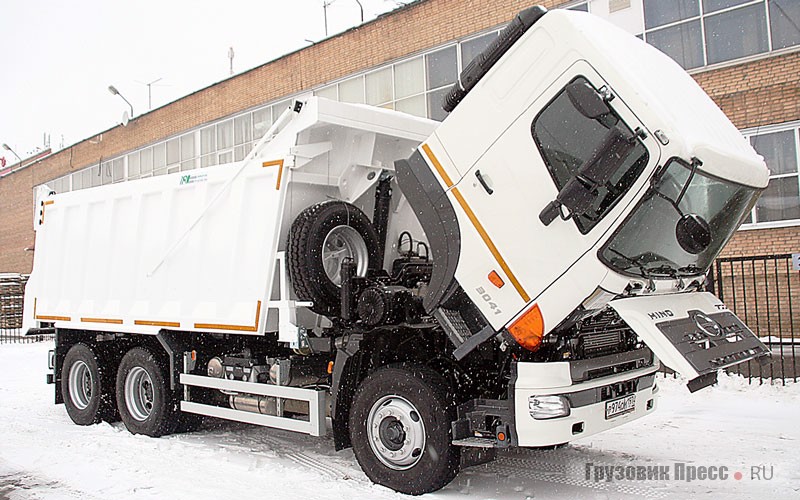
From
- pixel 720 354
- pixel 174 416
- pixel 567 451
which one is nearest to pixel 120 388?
pixel 174 416

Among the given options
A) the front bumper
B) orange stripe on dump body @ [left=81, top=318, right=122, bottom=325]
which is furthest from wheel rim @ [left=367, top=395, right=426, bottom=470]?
orange stripe on dump body @ [left=81, top=318, right=122, bottom=325]

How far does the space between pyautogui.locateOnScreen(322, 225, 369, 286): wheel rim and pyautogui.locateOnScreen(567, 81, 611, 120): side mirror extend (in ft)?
9.29

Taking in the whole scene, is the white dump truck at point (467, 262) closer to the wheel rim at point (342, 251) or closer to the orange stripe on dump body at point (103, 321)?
the wheel rim at point (342, 251)

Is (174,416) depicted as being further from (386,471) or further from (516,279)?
(516,279)

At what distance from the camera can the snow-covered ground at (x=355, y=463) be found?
5930 millimetres

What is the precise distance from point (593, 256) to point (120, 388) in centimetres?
630

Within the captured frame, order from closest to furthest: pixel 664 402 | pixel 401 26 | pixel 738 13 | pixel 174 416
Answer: pixel 174 416
pixel 664 402
pixel 738 13
pixel 401 26

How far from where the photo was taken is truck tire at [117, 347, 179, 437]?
831cm

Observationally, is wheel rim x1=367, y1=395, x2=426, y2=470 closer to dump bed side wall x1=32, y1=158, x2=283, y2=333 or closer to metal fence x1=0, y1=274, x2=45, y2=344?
dump bed side wall x1=32, y1=158, x2=283, y2=333

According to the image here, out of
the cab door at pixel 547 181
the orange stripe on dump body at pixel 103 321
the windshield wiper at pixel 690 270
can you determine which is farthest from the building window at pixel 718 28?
the orange stripe on dump body at pixel 103 321

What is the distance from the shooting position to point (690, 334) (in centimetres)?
500

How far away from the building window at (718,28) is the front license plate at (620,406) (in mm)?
9874

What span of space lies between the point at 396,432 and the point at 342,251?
78.8 inches

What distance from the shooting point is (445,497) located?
18.7 feet
